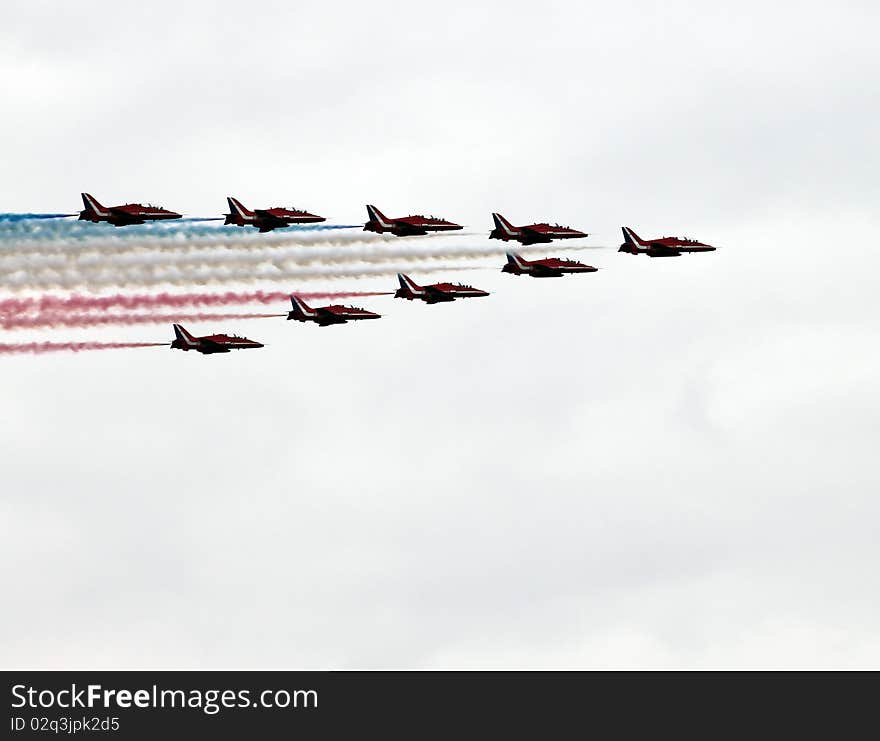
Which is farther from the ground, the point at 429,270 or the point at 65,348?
the point at 429,270

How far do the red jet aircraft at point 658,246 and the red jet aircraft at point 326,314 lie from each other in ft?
69.5

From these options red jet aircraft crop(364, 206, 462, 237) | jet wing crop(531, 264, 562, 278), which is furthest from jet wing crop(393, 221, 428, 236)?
jet wing crop(531, 264, 562, 278)

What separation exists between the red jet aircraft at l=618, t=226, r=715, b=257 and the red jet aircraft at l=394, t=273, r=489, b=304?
12.4 m

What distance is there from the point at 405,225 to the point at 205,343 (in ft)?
62.6

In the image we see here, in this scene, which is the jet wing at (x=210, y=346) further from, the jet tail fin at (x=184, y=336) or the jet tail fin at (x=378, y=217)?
the jet tail fin at (x=378, y=217)

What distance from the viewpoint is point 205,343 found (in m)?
162

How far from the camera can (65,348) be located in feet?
461

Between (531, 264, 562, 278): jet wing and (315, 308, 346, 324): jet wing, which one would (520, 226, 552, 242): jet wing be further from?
(315, 308, 346, 324): jet wing

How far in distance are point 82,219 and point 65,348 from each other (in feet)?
37.0

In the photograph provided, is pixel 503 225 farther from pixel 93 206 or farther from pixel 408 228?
pixel 93 206

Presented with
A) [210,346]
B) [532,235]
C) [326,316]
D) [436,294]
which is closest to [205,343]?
[210,346]

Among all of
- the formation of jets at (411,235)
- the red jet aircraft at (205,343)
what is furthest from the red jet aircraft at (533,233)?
the red jet aircraft at (205,343)
